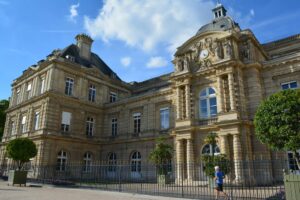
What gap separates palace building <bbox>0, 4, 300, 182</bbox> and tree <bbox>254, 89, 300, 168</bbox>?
19.4 ft

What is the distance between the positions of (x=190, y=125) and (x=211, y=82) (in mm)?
4017

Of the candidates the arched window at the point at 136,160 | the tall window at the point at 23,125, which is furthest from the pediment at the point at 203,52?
the tall window at the point at 23,125

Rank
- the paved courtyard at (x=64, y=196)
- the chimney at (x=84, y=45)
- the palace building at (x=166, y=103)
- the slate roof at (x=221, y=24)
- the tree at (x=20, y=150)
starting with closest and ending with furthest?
the paved courtyard at (x=64, y=196), the tree at (x=20, y=150), the palace building at (x=166, y=103), the slate roof at (x=221, y=24), the chimney at (x=84, y=45)

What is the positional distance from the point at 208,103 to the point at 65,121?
15210mm

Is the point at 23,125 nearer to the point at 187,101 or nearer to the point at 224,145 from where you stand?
the point at 187,101

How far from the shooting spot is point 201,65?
22.6 metres

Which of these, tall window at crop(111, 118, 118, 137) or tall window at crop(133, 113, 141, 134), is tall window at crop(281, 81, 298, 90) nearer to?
tall window at crop(133, 113, 141, 134)

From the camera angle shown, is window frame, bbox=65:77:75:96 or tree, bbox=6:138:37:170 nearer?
tree, bbox=6:138:37:170

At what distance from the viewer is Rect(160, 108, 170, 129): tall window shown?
2575 cm

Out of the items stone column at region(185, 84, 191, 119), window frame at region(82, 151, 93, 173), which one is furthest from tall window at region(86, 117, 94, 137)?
stone column at region(185, 84, 191, 119)

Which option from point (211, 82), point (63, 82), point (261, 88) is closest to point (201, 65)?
point (211, 82)

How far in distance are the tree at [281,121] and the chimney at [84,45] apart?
26296 mm

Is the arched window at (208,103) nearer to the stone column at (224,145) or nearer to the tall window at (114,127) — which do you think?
the stone column at (224,145)

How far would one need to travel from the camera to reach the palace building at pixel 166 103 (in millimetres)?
19641
